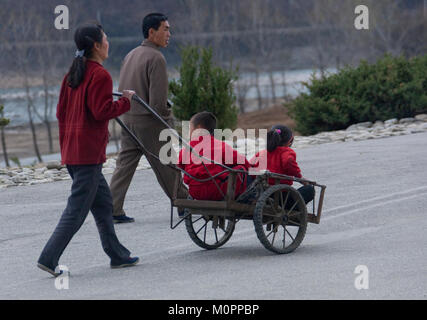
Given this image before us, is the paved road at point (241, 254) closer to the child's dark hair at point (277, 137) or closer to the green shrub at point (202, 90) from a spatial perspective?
the child's dark hair at point (277, 137)

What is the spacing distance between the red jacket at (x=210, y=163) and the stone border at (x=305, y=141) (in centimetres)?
679

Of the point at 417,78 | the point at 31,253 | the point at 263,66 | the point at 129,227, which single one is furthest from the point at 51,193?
the point at 263,66

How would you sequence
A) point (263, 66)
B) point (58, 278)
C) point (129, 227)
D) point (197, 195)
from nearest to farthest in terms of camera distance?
point (58, 278) < point (197, 195) < point (129, 227) < point (263, 66)

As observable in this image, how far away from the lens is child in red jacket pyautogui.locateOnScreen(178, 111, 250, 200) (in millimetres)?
6809

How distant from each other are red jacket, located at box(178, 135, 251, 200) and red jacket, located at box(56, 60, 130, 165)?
0.83 meters

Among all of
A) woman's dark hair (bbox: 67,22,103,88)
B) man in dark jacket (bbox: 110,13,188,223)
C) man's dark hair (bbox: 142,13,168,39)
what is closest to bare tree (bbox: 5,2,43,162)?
man in dark jacket (bbox: 110,13,188,223)

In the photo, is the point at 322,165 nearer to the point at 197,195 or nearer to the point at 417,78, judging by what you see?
the point at 197,195

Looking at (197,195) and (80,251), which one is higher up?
(197,195)

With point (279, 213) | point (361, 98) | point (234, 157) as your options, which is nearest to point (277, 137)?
point (234, 157)

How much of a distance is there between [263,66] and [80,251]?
7174 centimetres

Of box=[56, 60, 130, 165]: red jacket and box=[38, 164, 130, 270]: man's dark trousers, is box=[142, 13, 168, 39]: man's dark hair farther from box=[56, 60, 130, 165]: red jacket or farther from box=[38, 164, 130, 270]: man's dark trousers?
box=[38, 164, 130, 270]: man's dark trousers

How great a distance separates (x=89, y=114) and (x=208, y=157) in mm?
1106

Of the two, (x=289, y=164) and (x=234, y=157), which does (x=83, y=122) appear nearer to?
(x=234, y=157)
